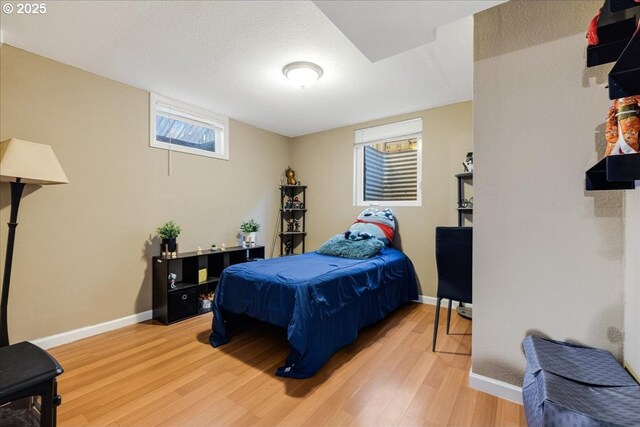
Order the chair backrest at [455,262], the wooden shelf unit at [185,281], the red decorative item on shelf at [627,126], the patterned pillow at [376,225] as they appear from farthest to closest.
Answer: the patterned pillow at [376,225] → the wooden shelf unit at [185,281] → the chair backrest at [455,262] → the red decorative item on shelf at [627,126]

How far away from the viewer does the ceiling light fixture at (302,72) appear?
242 centimetres

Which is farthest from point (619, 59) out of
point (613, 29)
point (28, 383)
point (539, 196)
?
point (28, 383)

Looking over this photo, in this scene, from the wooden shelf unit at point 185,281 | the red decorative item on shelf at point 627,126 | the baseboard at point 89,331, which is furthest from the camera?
the wooden shelf unit at point 185,281

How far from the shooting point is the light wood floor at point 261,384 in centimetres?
154

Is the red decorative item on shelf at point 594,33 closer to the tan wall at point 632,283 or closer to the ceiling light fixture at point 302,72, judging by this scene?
the tan wall at point 632,283

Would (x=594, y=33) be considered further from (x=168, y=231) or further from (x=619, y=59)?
(x=168, y=231)

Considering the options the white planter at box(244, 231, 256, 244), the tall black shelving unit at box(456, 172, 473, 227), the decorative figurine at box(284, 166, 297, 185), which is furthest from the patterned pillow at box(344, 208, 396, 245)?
the decorative figurine at box(284, 166, 297, 185)

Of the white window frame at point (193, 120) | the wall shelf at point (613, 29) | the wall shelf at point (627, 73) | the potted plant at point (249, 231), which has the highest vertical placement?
the white window frame at point (193, 120)

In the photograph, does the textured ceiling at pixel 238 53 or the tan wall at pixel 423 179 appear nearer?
the textured ceiling at pixel 238 53

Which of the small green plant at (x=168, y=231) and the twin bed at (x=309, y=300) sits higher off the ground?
the small green plant at (x=168, y=231)

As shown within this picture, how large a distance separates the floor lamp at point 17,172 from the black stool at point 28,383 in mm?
633

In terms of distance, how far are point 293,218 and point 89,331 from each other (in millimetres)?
2938

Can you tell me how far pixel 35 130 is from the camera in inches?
90.8

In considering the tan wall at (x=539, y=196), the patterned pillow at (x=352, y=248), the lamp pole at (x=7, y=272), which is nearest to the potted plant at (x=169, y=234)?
the lamp pole at (x=7, y=272)
